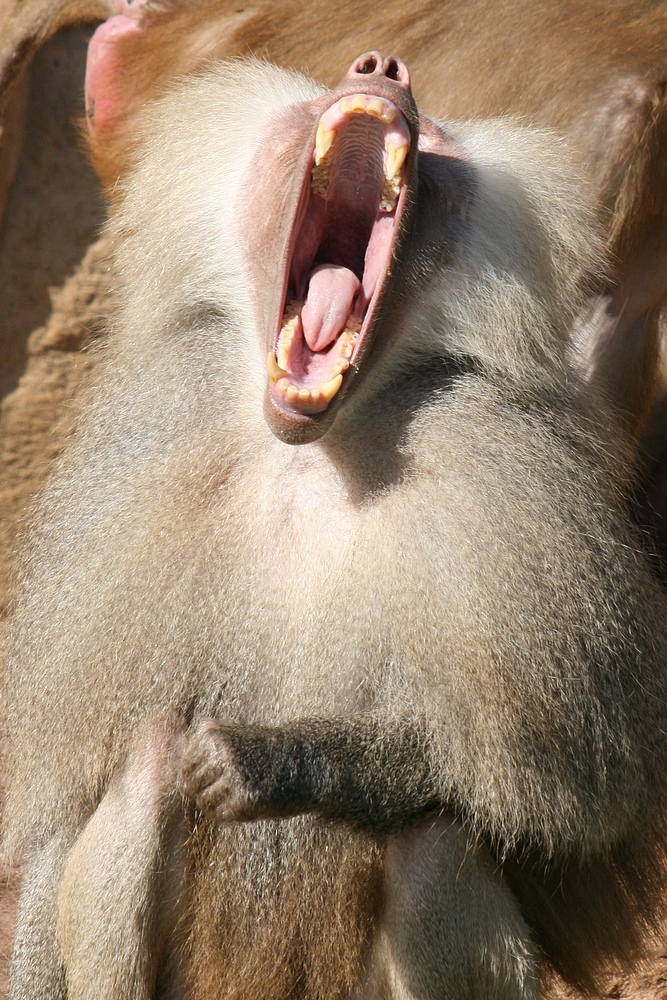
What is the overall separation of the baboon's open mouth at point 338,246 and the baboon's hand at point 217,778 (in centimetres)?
59

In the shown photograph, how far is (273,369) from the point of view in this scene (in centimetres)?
225

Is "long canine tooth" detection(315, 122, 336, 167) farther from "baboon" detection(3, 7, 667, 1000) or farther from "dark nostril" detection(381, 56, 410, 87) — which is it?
"dark nostril" detection(381, 56, 410, 87)

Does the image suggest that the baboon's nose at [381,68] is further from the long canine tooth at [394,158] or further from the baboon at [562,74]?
the baboon at [562,74]

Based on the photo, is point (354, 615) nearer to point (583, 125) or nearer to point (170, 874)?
point (170, 874)

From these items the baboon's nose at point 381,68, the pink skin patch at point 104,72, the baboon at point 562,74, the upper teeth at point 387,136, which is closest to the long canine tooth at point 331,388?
the upper teeth at point 387,136

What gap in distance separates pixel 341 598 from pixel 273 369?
1.41 ft

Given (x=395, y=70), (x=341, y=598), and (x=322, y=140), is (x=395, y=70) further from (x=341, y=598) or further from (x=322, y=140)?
(x=341, y=598)

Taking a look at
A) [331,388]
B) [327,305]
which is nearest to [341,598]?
[331,388]

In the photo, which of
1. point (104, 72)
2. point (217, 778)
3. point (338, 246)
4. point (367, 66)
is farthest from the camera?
point (104, 72)

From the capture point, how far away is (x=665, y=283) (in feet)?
10.3

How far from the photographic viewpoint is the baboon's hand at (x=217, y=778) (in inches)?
79.0

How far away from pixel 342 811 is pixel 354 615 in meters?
0.34

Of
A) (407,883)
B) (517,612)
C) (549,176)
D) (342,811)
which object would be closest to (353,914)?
(407,883)

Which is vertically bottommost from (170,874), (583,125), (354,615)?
(170,874)
